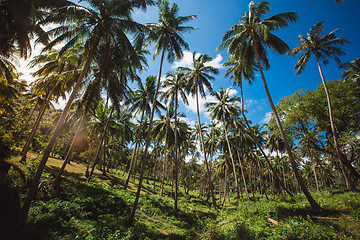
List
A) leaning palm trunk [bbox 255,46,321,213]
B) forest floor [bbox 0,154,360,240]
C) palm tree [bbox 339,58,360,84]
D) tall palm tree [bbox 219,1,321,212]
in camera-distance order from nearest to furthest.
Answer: forest floor [bbox 0,154,360,240] → leaning palm trunk [bbox 255,46,321,213] → tall palm tree [bbox 219,1,321,212] → palm tree [bbox 339,58,360,84]

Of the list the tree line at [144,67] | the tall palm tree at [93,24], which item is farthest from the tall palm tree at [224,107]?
the tall palm tree at [93,24]

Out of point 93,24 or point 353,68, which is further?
point 353,68

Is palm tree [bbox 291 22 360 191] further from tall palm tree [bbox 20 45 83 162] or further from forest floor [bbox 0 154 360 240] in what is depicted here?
tall palm tree [bbox 20 45 83 162]

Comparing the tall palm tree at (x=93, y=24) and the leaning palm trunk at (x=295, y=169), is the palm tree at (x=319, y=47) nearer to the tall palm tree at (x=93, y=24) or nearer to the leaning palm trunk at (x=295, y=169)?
the leaning palm trunk at (x=295, y=169)

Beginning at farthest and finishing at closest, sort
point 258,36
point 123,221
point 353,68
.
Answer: point 353,68 → point 258,36 → point 123,221

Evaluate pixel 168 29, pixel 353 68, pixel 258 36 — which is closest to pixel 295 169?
pixel 258 36

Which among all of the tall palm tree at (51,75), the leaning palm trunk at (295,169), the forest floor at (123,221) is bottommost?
the forest floor at (123,221)

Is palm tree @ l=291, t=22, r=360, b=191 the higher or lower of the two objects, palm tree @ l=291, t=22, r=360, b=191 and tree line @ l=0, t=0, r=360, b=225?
the higher

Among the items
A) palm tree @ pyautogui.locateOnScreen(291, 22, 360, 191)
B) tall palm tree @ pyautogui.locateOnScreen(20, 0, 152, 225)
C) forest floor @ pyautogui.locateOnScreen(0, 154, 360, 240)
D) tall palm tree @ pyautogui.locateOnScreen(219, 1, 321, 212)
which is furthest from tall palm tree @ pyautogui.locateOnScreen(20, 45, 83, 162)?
palm tree @ pyautogui.locateOnScreen(291, 22, 360, 191)

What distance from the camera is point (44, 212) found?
700 cm

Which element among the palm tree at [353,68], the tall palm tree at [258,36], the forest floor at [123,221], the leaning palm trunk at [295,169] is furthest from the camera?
the palm tree at [353,68]

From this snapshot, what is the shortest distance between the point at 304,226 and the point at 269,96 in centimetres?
826

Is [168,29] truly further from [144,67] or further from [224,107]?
[224,107]

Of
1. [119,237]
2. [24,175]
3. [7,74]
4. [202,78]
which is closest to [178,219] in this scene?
[119,237]
